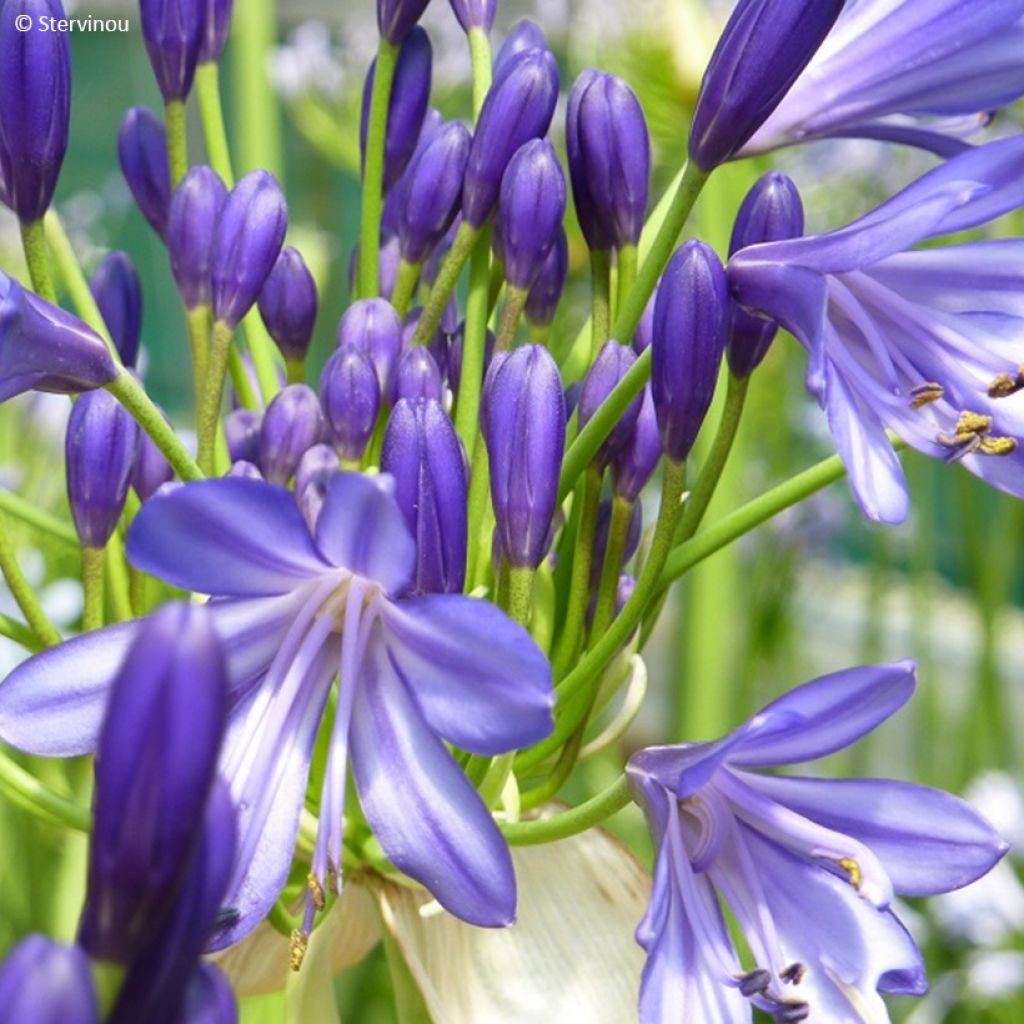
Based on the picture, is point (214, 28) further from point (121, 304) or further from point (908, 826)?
point (908, 826)

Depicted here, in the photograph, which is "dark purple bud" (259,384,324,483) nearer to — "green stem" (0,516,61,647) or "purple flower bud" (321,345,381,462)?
"purple flower bud" (321,345,381,462)

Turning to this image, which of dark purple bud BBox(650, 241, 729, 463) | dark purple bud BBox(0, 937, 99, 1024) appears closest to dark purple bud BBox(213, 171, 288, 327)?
dark purple bud BBox(650, 241, 729, 463)

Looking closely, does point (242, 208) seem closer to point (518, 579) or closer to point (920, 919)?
point (518, 579)

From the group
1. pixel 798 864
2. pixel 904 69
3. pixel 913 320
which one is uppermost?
pixel 904 69

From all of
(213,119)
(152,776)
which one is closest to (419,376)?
(213,119)

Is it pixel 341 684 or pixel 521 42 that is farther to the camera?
pixel 521 42

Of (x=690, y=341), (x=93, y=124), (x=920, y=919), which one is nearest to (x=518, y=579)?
(x=690, y=341)

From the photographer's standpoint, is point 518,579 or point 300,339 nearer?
point 518,579
